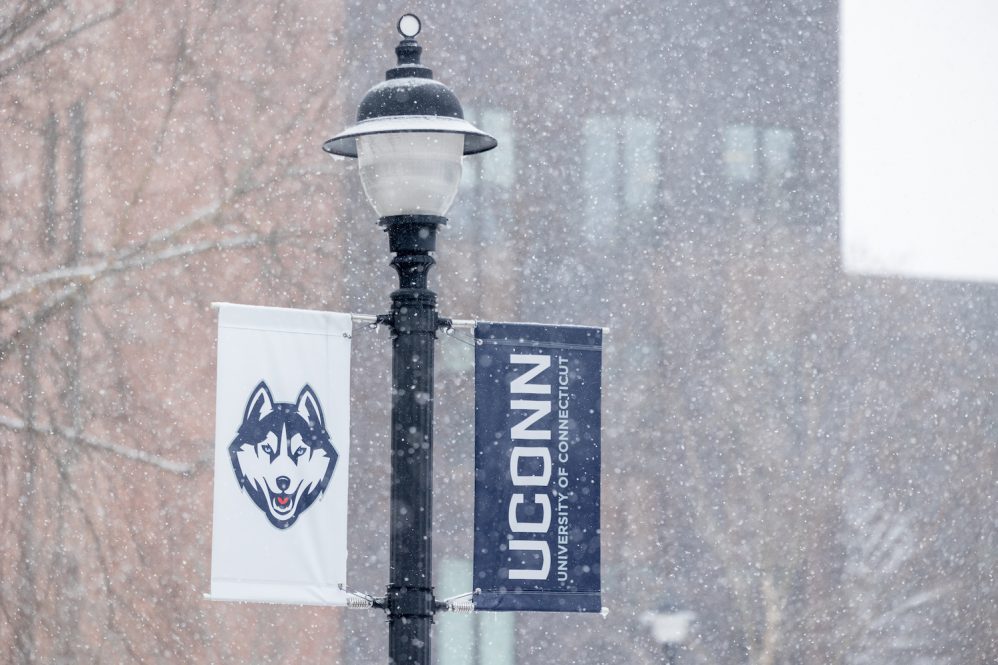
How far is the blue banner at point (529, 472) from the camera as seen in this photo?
Answer: 683cm

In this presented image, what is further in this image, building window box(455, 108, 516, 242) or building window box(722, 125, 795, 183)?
building window box(722, 125, 795, 183)

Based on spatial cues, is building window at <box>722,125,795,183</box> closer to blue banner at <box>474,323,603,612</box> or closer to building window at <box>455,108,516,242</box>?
building window at <box>455,108,516,242</box>

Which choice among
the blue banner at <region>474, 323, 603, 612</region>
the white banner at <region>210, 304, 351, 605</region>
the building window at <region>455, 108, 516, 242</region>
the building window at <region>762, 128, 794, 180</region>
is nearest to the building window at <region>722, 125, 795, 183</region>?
the building window at <region>762, 128, 794, 180</region>

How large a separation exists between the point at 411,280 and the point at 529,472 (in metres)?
1.23

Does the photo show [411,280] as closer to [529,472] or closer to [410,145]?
[410,145]

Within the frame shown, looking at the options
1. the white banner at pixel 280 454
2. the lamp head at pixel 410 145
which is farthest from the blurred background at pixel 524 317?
the lamp head at pixel 410 145

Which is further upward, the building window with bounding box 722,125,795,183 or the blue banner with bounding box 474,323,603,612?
the building window with bounding box 722,125,795,183

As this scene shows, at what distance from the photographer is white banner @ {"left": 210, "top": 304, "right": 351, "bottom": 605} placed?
651 centimetres

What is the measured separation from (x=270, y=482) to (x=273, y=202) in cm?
1437

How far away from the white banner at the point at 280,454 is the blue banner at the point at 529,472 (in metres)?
0.65

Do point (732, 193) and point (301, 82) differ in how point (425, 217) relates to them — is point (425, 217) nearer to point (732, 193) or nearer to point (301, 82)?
point (301, 82)

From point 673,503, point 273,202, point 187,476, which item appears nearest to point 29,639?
point 187,476

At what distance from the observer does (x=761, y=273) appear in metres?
24.2

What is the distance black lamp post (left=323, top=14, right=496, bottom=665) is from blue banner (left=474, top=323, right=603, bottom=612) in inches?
29.7
